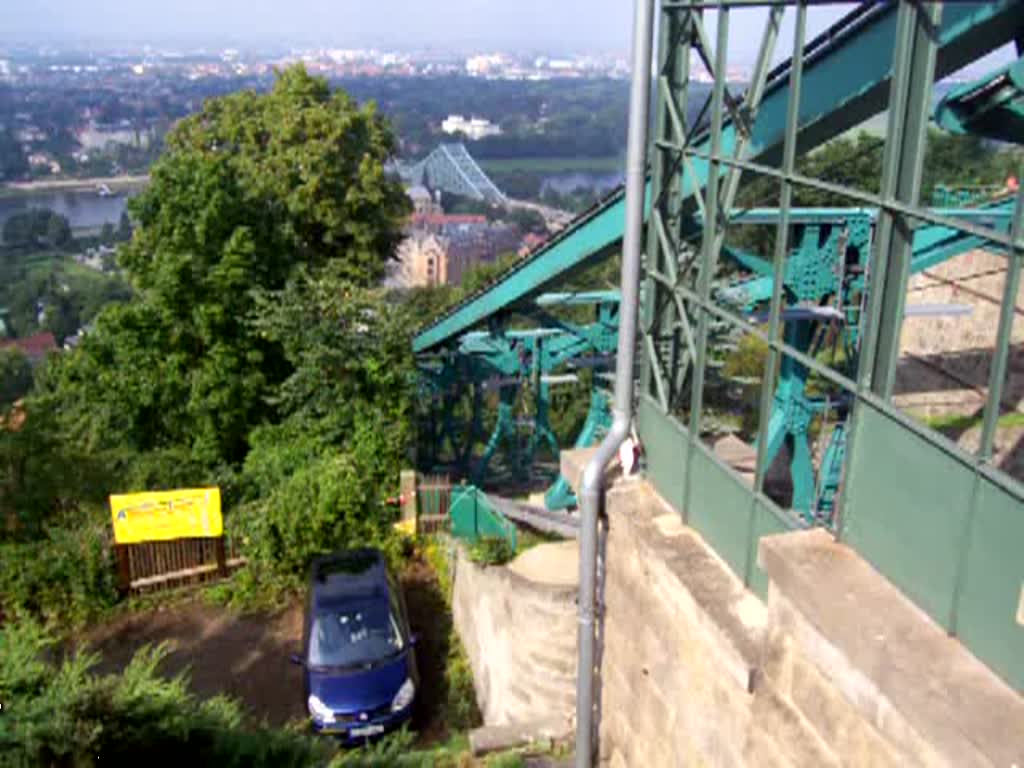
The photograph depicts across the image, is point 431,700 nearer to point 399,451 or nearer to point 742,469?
point 399,451

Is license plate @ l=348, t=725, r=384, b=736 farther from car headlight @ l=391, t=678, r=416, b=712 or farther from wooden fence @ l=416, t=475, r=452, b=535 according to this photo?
wooden fence @ l=416, t=475, r=452, b=535

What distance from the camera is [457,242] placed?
2426 inches

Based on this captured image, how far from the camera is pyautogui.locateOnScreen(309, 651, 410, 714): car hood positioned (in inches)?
374

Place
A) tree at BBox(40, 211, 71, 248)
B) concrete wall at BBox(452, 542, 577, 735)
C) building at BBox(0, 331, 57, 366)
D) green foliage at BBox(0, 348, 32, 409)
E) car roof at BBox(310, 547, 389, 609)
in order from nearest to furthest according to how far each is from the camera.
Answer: concrete wall at BBox(452, 542, 577, 735) → car roof at BBox(310, 547, 389, 609) → green foliage at BBox(0, 348, 32, 409) → building at BBox(0, 331, 57, 366) → tree at BBox(40, 211, 71, 248)

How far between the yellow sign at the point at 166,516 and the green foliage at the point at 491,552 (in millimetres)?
3784

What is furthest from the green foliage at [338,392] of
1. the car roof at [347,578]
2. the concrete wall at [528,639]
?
the concrete wall at [528,639]

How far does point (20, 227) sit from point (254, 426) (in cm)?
8889

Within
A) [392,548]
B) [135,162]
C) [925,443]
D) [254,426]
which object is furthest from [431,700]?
[135,162]

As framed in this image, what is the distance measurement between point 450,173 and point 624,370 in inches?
2460

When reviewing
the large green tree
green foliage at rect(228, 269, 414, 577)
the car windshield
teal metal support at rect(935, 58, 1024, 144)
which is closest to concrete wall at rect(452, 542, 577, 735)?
the car windshield

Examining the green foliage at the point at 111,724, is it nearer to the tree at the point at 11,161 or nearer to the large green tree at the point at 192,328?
the large green tree at the point at 192,328

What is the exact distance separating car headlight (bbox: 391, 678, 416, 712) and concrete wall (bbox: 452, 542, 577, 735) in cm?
93

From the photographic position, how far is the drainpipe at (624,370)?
18.1ft

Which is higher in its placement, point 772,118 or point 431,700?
point 772,118
